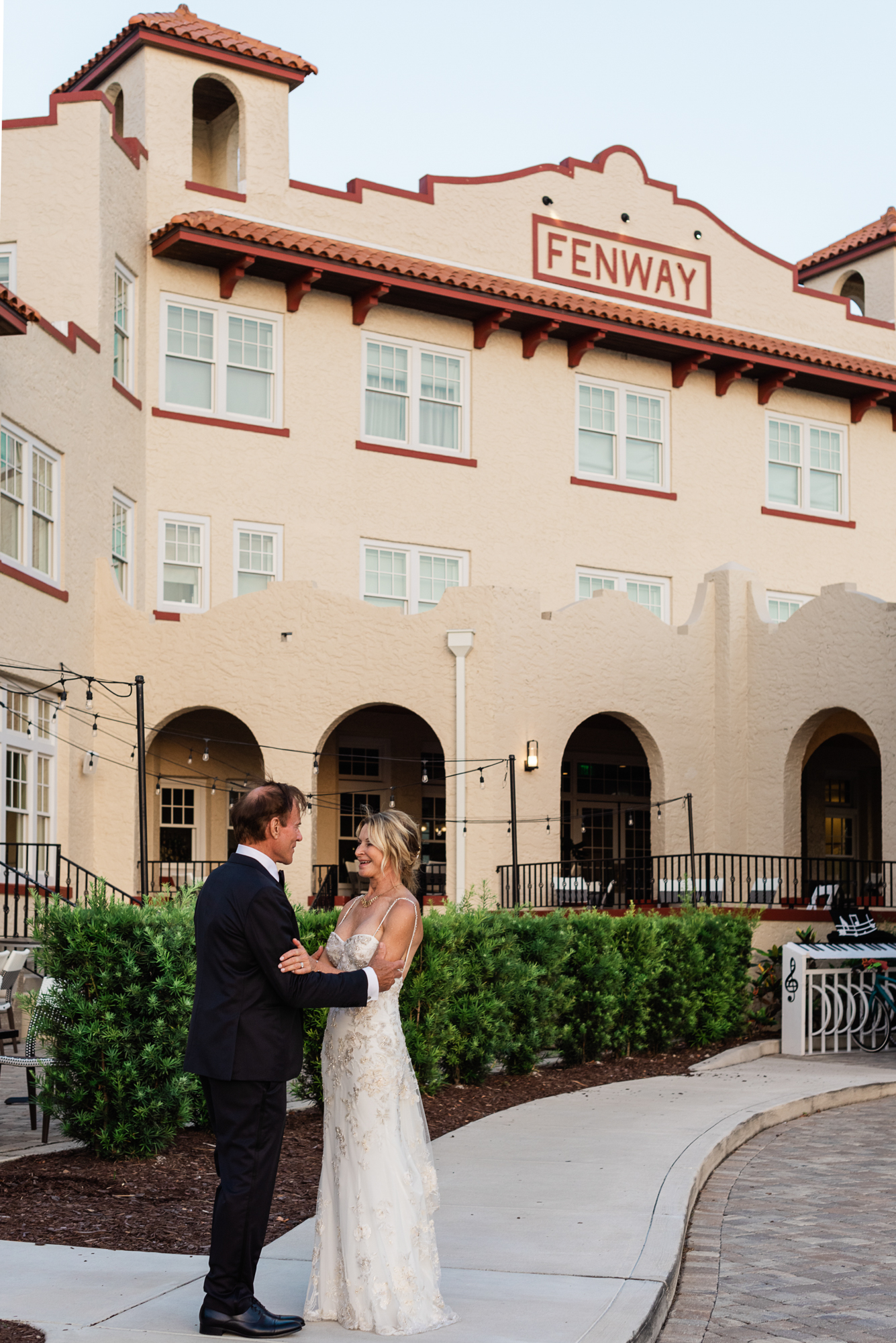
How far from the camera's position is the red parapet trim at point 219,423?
72.7 feet

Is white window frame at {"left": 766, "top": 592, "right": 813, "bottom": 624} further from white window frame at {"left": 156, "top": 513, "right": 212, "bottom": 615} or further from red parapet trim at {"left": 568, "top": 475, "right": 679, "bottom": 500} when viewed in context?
white window frame at {"left": 156, "top": 513, "right": 212, "bottom": 615}

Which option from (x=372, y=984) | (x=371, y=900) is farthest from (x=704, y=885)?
(x=372, y=984)

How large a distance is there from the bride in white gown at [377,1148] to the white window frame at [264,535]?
17085 millimetres

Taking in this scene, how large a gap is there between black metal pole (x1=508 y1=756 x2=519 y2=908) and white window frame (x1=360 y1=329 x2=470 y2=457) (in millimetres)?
5395

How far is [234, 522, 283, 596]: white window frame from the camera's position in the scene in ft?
74.2

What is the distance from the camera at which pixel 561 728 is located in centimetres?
2264

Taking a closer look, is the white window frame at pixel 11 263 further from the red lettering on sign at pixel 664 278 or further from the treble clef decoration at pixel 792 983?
the treble clef decoration at pixel 792 983

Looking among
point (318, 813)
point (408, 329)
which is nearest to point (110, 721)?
point (318, 813)

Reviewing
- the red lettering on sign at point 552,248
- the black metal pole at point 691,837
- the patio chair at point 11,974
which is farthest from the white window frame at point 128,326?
the black metal pole at point 691,837

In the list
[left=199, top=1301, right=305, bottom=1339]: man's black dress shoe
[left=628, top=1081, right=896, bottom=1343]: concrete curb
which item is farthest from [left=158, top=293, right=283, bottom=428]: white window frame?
[left=199, top=1301, right=305, bottom=1339]: man's black dress shoe

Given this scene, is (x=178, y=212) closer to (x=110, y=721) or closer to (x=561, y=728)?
A: (x=110, y=721)

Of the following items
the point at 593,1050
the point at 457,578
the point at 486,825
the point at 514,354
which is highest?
the point at 514,354

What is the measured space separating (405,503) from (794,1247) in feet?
57.6

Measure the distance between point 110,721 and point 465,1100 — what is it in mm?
10535
